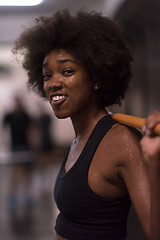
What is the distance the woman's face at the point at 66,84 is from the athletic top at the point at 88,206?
0.37 ft

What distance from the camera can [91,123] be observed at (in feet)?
4.14

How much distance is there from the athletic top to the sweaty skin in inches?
0.9

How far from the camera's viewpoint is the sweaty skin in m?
0.99

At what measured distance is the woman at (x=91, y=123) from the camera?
105 centimetres

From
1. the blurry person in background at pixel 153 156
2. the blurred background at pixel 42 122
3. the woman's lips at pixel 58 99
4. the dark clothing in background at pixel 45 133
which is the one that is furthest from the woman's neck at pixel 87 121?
the dark clothing in background at pixel 45 133

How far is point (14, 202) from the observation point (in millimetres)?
4578

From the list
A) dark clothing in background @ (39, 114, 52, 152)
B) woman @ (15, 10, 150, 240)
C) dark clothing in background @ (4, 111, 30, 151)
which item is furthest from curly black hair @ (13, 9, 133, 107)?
dark clothing in background @ (39, 114, 52, 152)

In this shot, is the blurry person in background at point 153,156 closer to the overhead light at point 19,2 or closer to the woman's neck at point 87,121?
the woman's neck at point 87,121

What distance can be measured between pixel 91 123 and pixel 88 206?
0.30m

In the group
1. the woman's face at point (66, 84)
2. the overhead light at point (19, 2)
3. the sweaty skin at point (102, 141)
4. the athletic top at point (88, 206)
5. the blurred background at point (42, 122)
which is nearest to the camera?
the sweaty skin at point (102, 141)

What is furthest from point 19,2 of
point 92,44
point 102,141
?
point 102,141

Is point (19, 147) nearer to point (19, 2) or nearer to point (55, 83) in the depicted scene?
point (19, 2)

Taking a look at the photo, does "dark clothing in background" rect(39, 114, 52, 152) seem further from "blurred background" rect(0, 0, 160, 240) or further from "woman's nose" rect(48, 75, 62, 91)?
"woman's nose" rect(48, 75, 62, 91)

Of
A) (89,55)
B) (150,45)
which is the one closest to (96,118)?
(89,55)
